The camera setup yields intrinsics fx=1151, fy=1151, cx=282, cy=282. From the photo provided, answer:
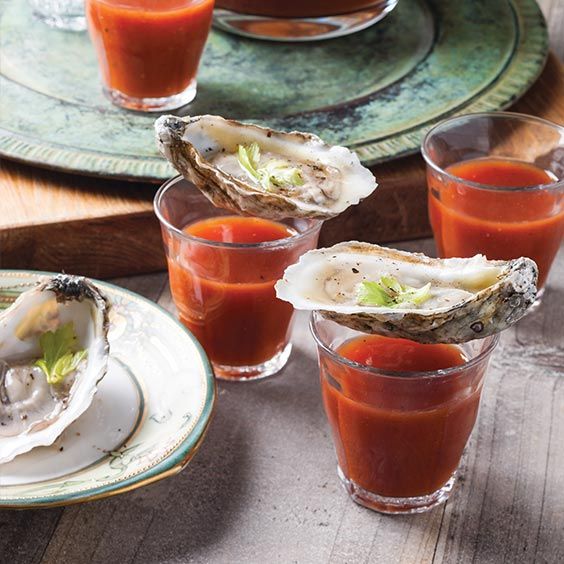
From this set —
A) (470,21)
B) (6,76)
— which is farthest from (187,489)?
(470,21)

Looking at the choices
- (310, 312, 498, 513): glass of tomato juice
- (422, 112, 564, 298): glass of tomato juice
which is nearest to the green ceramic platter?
(422, 112, 564, 298): glass of tomato juice

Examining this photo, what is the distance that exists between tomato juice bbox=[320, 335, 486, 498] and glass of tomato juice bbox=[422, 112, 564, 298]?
38 centimetres

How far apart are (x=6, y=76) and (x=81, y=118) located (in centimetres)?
23

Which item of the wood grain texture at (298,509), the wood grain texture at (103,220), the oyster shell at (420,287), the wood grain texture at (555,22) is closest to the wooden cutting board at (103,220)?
the wood grain texture at (103,220)

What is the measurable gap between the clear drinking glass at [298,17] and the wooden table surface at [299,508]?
0.93 meters

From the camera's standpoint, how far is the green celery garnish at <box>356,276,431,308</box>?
129cm

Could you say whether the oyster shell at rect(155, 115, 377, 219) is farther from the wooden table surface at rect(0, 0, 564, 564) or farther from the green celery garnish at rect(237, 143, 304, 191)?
the wooden table surface at rect(0, 0, 564, 564)

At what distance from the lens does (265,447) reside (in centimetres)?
151

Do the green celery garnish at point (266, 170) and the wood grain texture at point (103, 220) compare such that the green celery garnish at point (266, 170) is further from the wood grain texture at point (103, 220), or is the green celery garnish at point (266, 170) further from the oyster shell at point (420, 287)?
the wood grain texture at point (103, 220)

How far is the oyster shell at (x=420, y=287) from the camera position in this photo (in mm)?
1227

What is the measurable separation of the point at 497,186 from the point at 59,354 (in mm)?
668

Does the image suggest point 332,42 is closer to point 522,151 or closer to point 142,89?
point 142,89

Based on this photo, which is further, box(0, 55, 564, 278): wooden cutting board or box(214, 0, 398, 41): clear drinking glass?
box(214, 0, 398, 41): clear drinking glass

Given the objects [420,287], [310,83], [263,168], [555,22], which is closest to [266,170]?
[263,168]
